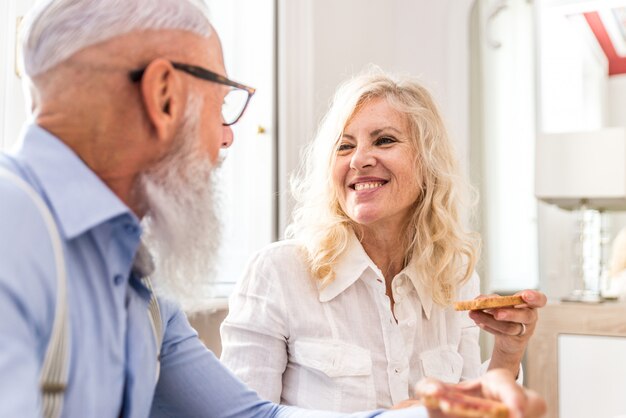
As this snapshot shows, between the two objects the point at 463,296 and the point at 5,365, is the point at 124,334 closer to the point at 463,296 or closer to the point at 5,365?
the point at 5,365

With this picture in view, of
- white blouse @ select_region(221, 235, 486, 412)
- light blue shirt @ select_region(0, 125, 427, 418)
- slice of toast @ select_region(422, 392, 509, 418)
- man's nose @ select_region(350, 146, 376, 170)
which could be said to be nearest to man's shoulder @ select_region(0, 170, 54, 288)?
light blue shirt @ select_region(0, 125, 427, 418)

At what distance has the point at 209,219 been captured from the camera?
3.74ft

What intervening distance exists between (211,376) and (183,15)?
60 centimetres

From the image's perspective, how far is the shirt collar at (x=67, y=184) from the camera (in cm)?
85

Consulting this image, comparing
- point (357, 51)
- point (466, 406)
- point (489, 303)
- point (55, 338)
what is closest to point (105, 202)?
point (55, 338)

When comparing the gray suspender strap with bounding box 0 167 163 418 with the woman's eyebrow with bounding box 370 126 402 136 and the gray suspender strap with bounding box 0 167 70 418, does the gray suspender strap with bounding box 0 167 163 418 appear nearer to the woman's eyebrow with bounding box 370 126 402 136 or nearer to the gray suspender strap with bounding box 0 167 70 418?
the gray suspender strap with bounding box 0 167 70 418

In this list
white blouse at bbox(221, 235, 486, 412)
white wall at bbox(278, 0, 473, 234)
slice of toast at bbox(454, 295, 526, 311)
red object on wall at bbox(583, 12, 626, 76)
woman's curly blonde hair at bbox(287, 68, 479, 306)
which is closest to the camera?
slice of toast at bbox(454, 295, 526, 311)

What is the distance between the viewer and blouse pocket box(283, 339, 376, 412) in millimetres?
1834

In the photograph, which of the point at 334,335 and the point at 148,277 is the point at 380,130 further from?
the point at 148,277

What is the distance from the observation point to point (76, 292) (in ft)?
2.83

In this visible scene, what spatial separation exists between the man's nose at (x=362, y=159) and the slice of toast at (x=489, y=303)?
51cm

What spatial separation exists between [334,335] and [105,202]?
1.09 meters

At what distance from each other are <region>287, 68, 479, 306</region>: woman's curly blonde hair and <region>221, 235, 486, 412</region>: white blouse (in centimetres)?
6

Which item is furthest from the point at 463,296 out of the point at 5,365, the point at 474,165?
the point at 474,165
